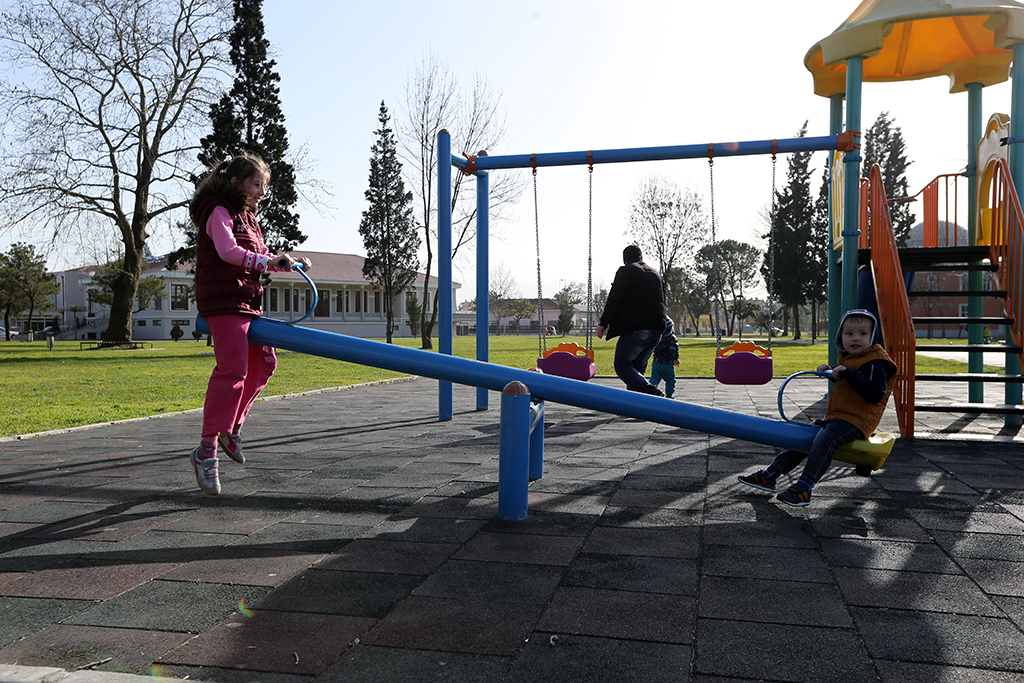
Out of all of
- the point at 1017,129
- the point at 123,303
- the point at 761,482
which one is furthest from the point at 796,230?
the point at 761,482

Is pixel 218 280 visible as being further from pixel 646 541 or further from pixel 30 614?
pixel 646 541

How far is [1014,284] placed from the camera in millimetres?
6590

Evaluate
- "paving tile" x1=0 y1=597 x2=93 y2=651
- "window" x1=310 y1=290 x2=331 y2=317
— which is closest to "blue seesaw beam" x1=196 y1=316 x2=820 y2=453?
"paving tile" x1=0 y1=597 x2=93 y2=651

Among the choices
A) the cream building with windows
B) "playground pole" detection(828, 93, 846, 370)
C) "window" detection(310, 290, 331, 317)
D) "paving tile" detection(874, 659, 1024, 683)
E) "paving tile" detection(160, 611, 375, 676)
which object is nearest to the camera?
"paving tile" detection(874, 659, 1024, 683)

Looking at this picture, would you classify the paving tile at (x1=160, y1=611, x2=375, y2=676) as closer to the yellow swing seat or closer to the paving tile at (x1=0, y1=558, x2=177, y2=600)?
the paving tile at (x1=0, y1=558, x2=177, y2=600)

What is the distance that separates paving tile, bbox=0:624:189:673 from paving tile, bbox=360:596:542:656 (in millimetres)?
603

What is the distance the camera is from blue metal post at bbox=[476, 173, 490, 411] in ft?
25.0

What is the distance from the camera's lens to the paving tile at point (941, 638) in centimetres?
203

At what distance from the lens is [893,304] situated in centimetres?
610

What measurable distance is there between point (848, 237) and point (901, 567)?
5097 millimetres

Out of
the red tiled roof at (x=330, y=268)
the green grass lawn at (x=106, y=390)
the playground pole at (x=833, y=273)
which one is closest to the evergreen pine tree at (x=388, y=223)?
the red tiled roof at (x=330, y=268)

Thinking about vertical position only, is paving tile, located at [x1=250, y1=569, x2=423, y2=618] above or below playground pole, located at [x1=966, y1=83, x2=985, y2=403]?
below

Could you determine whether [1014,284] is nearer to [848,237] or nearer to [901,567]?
[848,237]

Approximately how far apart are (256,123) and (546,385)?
32.3 m
